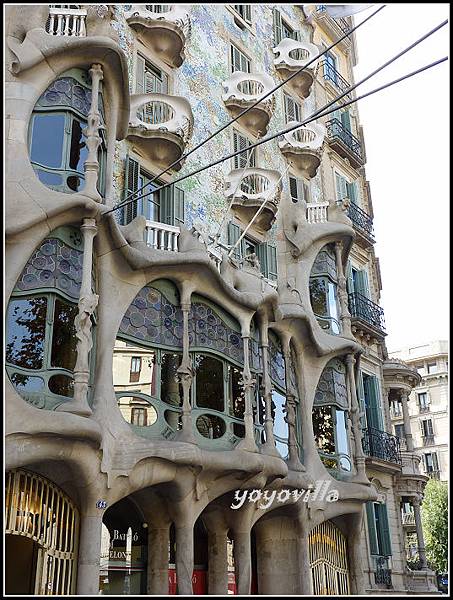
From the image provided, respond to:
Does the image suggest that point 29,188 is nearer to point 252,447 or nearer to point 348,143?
point 252,447

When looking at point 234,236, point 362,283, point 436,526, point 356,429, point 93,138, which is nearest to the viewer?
point 93,138

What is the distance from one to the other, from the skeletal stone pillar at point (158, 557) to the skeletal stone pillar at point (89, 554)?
256 cm

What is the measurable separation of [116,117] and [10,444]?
7.22 m

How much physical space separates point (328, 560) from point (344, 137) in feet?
50.0

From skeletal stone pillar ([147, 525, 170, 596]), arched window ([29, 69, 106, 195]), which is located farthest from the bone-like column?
arched window ([29, 69, 106, 195])

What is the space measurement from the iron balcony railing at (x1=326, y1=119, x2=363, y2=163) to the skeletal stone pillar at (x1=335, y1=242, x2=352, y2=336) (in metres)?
6.03

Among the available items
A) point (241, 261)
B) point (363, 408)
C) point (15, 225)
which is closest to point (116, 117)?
point (15, 225)

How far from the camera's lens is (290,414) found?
57.3 ft

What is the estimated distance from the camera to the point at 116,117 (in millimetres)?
14695

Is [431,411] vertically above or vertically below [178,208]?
above

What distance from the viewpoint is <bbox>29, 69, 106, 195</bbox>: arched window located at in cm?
1282

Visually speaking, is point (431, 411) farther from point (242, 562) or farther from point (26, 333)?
point (26, 333)

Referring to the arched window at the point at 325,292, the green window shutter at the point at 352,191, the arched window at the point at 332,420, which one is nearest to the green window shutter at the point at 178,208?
the arched window at the point at 325,292

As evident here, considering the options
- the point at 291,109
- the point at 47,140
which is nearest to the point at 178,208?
the point at 47,140
